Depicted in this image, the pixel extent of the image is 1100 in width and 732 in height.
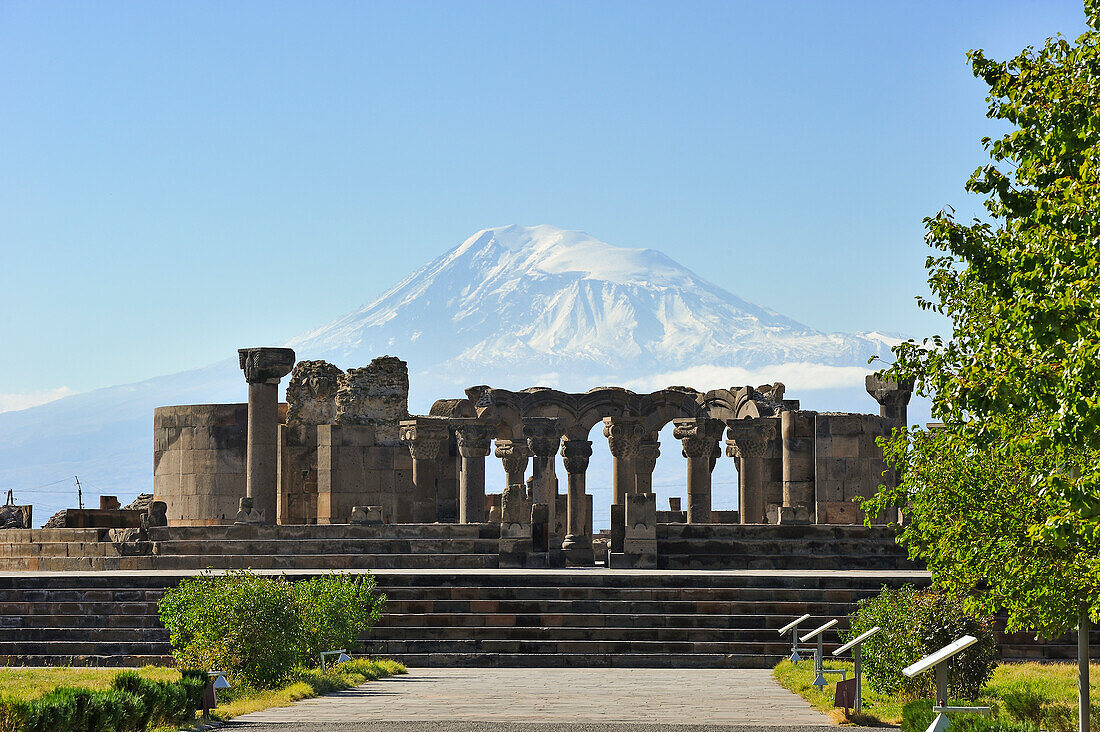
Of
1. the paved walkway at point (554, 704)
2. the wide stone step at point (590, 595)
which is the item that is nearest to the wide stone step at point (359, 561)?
the wide stone step at point (590, 595)

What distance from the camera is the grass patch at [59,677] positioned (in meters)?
Result: 16.9

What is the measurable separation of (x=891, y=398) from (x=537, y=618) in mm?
15257

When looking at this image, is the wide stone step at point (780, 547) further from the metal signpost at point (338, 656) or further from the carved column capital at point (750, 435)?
the carved column capital at point (750, 435)

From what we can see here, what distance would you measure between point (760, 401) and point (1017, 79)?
26.7 m

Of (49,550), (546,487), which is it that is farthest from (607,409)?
(49,550)

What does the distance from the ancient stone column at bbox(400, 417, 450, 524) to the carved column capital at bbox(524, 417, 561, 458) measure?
79.7 inches

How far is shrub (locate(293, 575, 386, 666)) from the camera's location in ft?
58.2

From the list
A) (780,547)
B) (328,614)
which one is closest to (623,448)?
(780,547)

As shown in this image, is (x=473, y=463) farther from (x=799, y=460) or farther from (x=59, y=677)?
(x=59, y=677)

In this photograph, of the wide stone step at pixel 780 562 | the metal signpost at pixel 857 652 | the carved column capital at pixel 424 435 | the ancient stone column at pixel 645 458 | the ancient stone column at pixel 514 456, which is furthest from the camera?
the ancient stone column at pixel 645 458

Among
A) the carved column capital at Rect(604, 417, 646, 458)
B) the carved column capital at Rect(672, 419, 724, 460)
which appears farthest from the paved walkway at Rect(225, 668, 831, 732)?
the carved column capital at Rect(672, 419, 724, 460)

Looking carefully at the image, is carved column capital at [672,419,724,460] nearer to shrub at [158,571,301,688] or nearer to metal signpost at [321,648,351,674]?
metal signpost at [321,648,351,674]

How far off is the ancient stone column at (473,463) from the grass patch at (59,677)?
48.4 ft

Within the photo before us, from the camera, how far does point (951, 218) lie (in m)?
13.9
